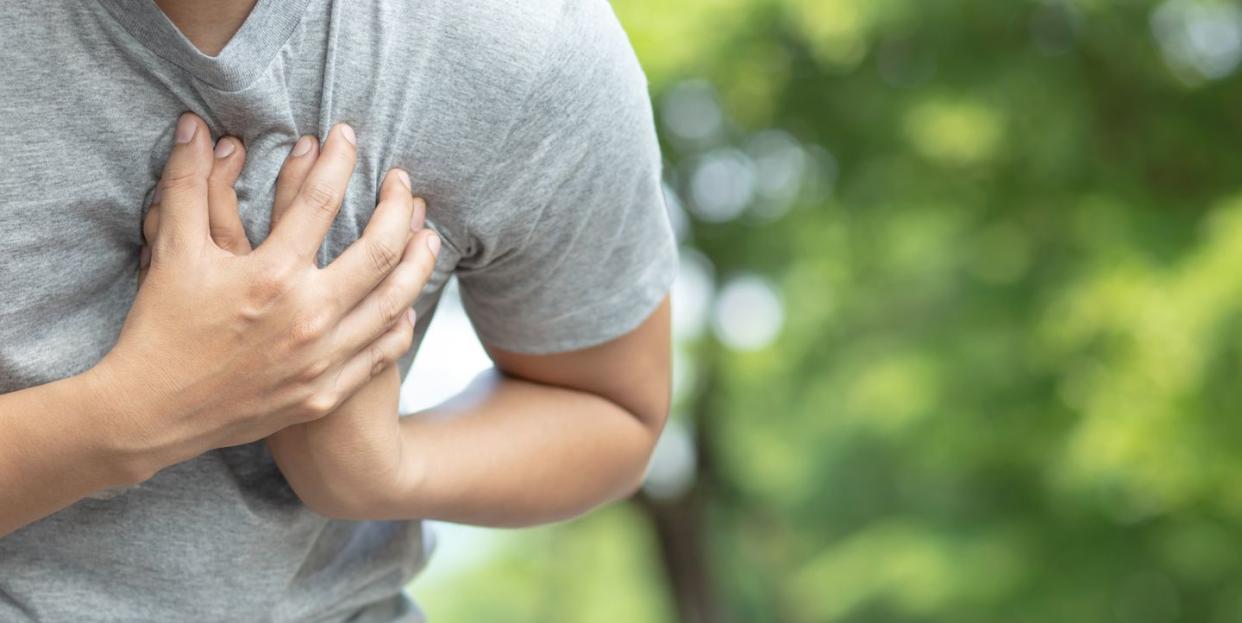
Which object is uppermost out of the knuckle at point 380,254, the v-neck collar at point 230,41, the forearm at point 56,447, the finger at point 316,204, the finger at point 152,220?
the v-neck collar at point 230,41

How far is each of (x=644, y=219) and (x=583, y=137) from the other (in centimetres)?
12

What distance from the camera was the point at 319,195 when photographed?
0.88 metres

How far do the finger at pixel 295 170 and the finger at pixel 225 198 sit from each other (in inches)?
1.1

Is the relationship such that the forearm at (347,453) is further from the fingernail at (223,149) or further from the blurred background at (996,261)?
the blurred background at (996,261)

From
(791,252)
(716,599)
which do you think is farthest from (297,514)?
(716,599)

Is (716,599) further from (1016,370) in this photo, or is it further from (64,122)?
(64,122)

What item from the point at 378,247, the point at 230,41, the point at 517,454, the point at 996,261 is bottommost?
the point at 996,261

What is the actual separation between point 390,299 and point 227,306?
0.12 meters

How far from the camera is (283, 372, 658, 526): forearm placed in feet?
3.26

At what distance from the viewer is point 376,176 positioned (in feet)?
3.07

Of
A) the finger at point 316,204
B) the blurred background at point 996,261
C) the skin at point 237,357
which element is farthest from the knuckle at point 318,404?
the blurred background at point 996,261

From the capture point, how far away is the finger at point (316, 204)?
0.89 m

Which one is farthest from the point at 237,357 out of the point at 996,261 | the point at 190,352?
the point at 996,261

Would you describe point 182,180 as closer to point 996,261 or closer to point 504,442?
point 504,442
